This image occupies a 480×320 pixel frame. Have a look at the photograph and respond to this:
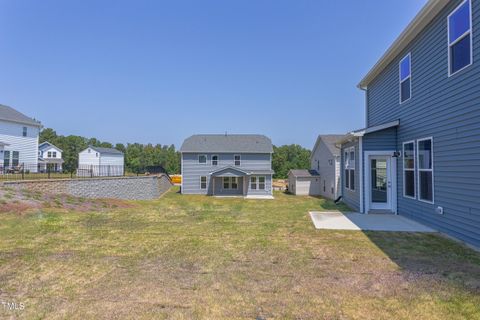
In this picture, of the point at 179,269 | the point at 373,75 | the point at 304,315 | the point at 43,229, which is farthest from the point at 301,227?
the point at 373,75

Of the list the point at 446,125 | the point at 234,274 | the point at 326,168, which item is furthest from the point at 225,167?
the point at 234,274

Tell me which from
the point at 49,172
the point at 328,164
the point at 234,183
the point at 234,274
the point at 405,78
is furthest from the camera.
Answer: the point at 234,183

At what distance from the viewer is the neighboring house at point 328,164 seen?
1920 centimetres

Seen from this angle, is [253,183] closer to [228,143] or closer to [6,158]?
[228,143]

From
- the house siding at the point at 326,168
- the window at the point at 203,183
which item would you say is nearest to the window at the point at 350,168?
the house siding at the point at 326,168

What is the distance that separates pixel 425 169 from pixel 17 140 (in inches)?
1066

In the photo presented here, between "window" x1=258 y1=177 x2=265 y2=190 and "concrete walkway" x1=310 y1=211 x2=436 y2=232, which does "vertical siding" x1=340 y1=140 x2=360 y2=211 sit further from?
"window" x1=258 y1=177 x2=265 y2=190

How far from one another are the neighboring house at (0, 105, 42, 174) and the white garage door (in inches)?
853

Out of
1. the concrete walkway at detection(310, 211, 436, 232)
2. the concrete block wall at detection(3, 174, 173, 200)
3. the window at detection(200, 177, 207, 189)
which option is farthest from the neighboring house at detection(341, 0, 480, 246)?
the window at detection(200, 177, 207, 189)

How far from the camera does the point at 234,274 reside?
3947 millimetres

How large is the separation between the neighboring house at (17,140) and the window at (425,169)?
78.8 feet

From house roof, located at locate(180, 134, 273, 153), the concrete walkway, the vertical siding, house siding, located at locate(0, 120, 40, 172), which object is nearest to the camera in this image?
the concrete walkway

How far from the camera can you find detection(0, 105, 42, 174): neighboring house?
20578mm

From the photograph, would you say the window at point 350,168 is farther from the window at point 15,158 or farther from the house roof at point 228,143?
the window at point 15,158
